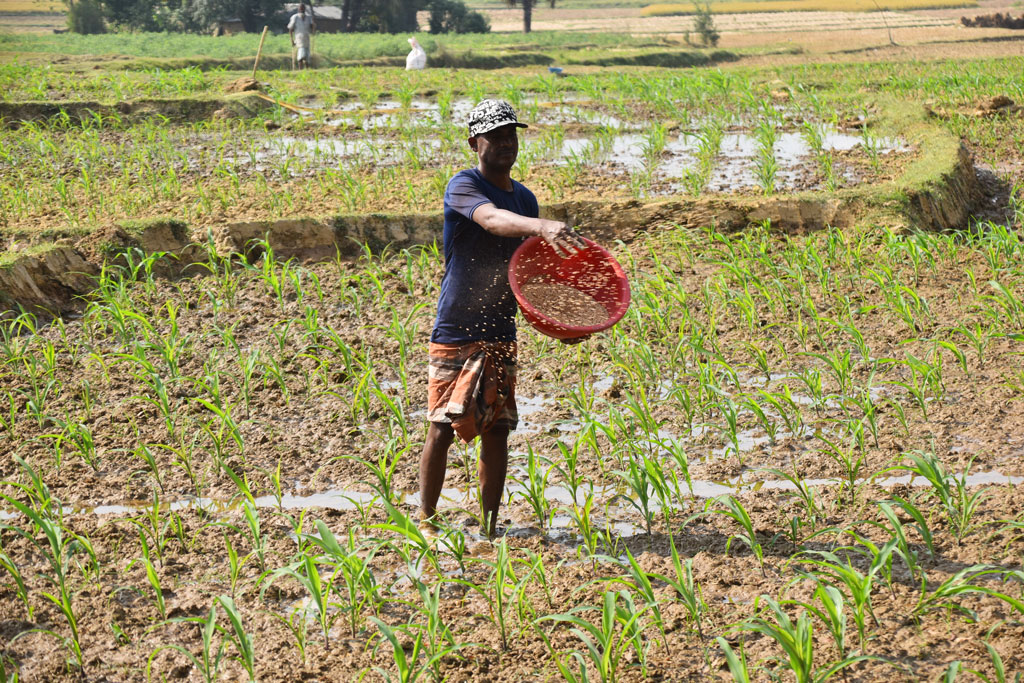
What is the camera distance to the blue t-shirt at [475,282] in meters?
2.87

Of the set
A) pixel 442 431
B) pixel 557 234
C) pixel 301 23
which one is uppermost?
pixel 301 23

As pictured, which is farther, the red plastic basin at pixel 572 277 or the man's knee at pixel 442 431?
the man's knee at pixel 442 431

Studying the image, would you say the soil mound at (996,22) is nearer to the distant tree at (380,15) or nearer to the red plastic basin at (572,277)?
the distant tree at (380,15)

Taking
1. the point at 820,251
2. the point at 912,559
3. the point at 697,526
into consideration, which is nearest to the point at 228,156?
the point at 820,251

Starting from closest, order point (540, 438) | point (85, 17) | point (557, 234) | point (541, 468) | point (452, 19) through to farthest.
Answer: point (557, 234) < point (541, 468) < point (540, 438) < point (85, 17) < point (452, 19)

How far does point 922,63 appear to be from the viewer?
1435 cm

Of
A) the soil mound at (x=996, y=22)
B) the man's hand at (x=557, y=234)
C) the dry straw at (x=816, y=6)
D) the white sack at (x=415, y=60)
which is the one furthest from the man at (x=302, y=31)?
the dry straw at (x=816, y=6)

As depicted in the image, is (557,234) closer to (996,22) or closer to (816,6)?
(996,22)

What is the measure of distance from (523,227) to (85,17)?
28.9 m

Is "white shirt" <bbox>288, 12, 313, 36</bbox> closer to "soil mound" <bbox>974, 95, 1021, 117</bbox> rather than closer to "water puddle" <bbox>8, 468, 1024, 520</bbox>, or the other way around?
"soil mound" <bbox>974, 95, 1021, 117</bbox>

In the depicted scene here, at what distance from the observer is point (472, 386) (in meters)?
2.83

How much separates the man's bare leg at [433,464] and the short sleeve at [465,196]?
2.10ft

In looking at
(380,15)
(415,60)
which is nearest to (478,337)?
(415,60)

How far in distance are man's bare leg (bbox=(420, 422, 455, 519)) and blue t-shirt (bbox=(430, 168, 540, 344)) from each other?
27 centimetres
